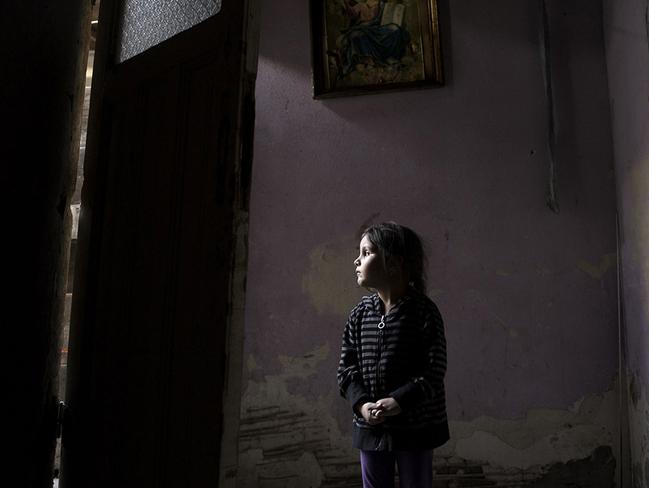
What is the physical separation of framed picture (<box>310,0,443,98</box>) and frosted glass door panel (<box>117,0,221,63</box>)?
1.72 meters

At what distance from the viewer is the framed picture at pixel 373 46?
2770 mm

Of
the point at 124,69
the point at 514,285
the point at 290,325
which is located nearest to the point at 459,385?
the point at 514,285

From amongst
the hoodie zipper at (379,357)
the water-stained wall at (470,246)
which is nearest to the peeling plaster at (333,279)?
the water-stained wall at (470,246)

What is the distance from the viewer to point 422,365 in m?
1.61

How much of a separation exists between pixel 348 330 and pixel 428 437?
410 mm

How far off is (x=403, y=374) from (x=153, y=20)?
1.14 meters

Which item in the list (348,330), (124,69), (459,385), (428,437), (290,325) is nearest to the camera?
(124,69)

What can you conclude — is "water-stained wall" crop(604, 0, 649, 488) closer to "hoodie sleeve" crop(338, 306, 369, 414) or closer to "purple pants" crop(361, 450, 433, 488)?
"purple pants" crop(361, 450, 433, 488)

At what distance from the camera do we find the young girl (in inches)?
61.0

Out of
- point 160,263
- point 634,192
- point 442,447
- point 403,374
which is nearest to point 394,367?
point 403,374

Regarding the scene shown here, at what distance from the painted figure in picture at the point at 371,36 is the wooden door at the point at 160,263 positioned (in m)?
1.84

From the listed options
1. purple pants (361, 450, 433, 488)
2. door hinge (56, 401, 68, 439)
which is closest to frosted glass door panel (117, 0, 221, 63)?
door hinge (56, 401, 68, 439)

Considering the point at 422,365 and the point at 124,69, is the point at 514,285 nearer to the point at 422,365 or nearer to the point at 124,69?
the point at 422,365

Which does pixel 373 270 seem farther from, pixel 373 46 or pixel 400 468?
pixel 373 46
